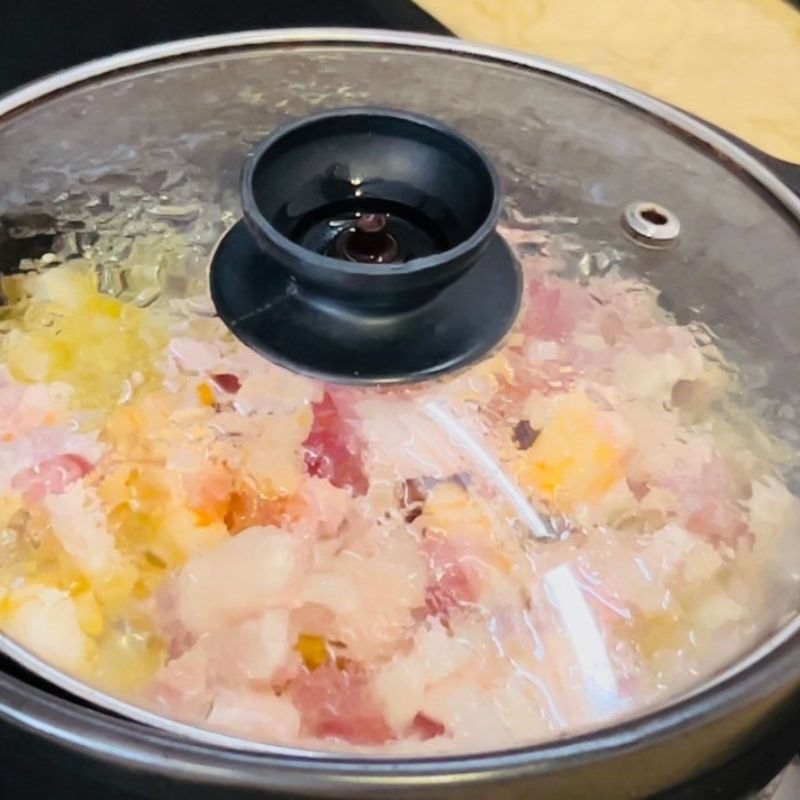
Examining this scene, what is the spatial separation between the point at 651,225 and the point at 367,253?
29 centimetres

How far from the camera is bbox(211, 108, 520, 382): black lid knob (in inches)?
33.8

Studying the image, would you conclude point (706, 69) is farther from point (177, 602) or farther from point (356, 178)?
point (177, 602)

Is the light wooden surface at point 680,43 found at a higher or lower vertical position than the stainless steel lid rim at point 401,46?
lower

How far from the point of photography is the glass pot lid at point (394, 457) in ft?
A: 2.50

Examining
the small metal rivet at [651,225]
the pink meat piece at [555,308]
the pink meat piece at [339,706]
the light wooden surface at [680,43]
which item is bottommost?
the light wooden surface at [680,43]

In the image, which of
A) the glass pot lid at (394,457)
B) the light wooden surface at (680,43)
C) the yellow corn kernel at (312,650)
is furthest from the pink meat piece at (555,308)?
the light wooden surface at (680,43)

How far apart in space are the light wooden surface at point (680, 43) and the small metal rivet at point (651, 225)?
573mm

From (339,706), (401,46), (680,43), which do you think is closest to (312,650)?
(339,706)

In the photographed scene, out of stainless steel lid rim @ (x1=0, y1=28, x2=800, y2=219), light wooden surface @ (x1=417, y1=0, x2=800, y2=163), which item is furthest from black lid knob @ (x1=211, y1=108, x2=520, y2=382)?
light wooden surface @ (x1=417, y1=0, x2=800, y2=163)

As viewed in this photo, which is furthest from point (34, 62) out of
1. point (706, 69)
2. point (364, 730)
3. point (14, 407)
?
point (364, 730)

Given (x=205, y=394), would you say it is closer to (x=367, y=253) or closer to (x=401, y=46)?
(x=367, y=253)

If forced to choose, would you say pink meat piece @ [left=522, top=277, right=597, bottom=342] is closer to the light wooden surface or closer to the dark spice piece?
the dark spice piece

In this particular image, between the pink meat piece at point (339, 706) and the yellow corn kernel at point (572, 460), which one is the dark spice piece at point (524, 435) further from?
the pink meat piece at point (339, 706)

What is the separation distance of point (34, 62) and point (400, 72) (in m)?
0.87
